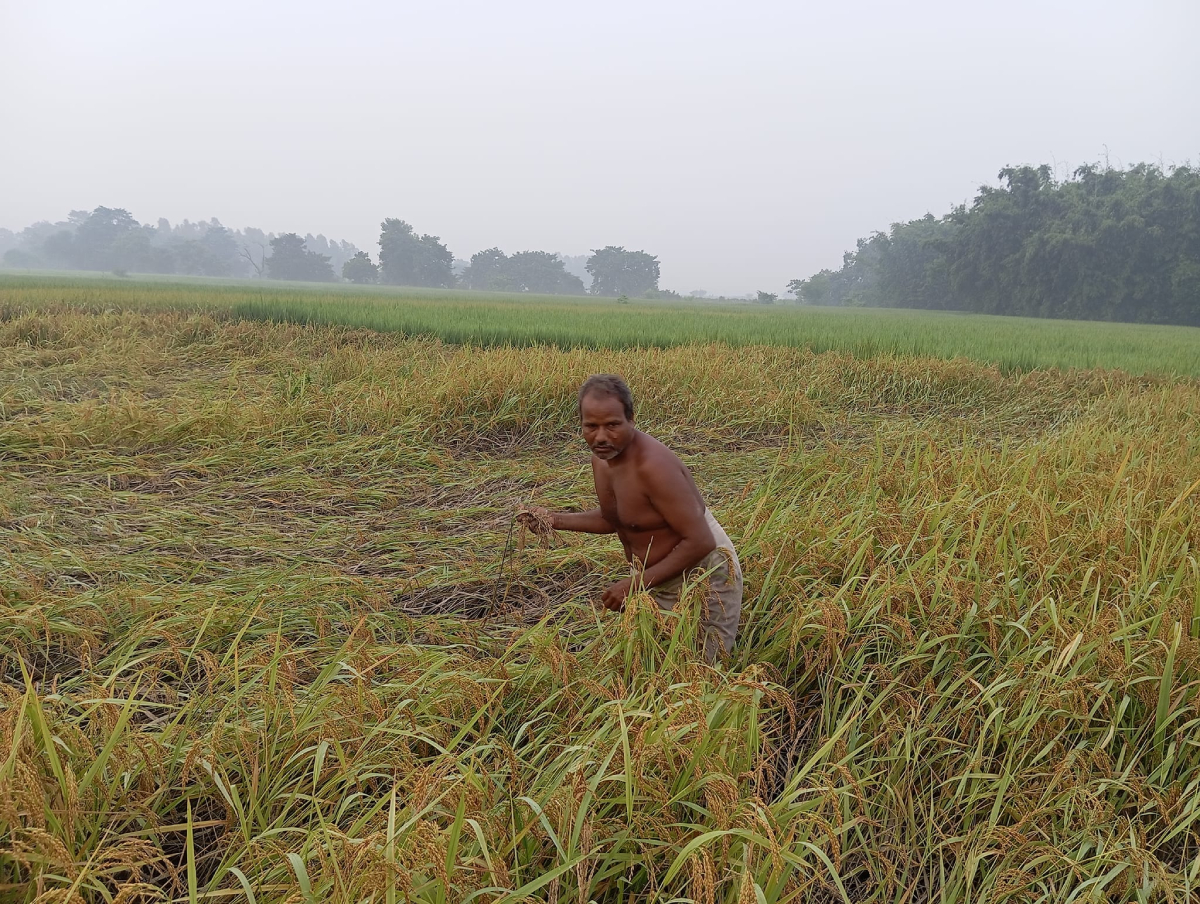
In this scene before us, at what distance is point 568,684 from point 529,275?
82908 mm

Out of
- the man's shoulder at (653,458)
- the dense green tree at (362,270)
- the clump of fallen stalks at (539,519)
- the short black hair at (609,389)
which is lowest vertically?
the clump of fallen stalks at (539,519)

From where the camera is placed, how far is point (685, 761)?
155 cm

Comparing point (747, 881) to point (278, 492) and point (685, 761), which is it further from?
point (278, 492)

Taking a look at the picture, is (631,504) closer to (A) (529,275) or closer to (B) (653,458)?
(B) (653,458)

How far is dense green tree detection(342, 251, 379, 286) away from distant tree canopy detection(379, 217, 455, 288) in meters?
2.95

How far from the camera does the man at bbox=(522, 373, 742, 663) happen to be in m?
2.06

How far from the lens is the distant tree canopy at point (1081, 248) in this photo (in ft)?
109

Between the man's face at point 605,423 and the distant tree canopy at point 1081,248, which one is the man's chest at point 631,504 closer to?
the man's face at point 605,423

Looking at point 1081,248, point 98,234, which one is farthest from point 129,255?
point 1081,248

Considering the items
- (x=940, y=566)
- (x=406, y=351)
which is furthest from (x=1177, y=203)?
(x=940, y=566)

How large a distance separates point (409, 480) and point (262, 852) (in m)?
3.29

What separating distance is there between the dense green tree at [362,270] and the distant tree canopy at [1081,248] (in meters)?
59.5

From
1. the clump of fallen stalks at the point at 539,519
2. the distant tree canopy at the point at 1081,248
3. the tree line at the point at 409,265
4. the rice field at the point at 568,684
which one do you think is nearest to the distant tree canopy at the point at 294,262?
the tree line at the point at 409,265

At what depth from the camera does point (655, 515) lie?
A: 2158 mm
